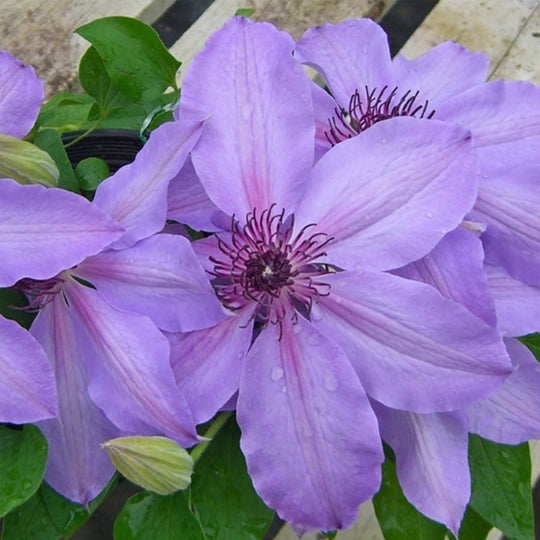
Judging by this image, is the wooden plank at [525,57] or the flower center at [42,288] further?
the wooden plank at [525,57]

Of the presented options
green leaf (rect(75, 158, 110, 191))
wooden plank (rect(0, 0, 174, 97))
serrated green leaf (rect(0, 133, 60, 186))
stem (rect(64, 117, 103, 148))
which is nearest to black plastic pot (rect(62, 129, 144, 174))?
stem (rect(64, 117, 103, 148))

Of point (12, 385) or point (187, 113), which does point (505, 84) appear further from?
point (12, 385)

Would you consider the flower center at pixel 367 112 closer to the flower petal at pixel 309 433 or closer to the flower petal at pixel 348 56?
the flower petal at pixel 348 56

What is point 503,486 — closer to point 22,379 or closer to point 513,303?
point 513,303

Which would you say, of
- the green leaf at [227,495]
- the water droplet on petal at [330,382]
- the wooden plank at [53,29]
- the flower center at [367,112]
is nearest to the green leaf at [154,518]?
the green leaf at [227,495]

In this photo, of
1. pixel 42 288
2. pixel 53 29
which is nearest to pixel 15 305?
pixel 42 288
